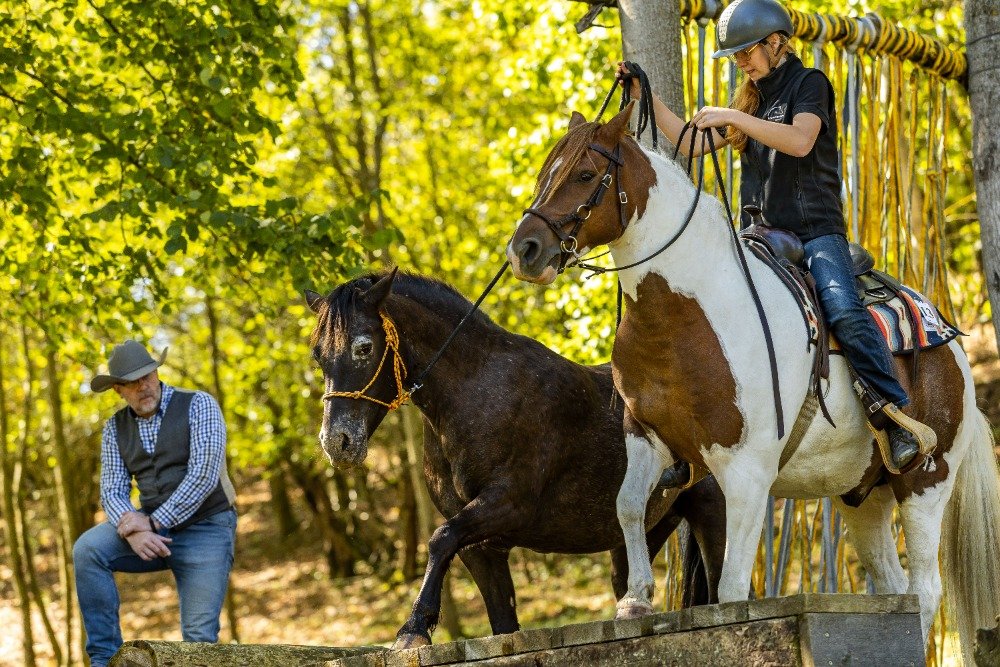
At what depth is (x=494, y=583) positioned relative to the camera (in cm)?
641

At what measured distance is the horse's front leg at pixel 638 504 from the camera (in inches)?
198

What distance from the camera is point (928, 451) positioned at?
5.42 metres

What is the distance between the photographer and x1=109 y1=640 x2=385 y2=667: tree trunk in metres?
5.46

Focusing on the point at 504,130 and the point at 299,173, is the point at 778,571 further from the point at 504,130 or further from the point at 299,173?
the point at 299,173

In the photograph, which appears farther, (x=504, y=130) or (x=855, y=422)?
(x=504, y=130)

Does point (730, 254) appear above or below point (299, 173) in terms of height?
below

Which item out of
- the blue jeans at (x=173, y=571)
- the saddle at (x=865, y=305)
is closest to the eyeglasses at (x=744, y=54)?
the saddle at (x=865, y=305)

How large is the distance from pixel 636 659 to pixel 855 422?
1625mm

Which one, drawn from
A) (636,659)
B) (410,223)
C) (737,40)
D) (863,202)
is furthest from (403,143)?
(636,659)

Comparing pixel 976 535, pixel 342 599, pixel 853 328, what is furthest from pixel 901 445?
pixel 342 599

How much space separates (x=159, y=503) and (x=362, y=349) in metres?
1.86

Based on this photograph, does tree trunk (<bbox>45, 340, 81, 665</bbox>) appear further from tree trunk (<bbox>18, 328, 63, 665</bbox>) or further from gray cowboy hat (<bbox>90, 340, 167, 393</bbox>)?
gray cowboy hat (<bbox>90, 340, 167, 393</bbox>)

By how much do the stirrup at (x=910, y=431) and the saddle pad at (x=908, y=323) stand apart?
0.41 metres

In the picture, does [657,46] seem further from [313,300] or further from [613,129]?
[313,300]
